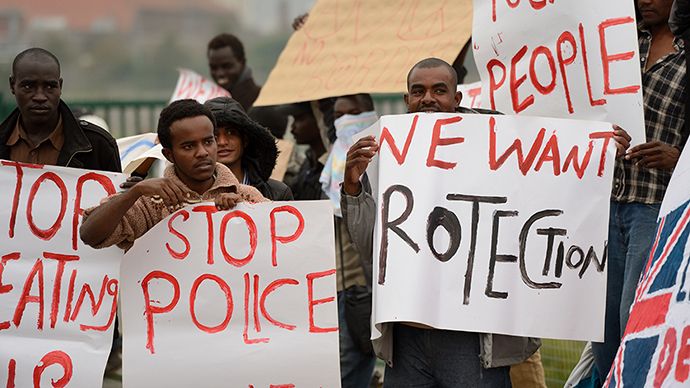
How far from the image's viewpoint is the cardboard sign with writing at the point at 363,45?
518 cm

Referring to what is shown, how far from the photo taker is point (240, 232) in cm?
354

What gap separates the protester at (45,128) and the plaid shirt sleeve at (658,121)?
2.24 m

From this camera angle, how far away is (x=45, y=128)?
396cm

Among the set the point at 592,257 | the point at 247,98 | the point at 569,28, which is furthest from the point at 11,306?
the point at 247,98

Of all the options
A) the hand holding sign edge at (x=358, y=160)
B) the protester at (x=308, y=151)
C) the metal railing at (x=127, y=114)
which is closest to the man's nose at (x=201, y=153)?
the hand holding sign edge at (x=358, y=160)

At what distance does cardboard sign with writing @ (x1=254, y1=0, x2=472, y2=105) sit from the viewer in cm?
518

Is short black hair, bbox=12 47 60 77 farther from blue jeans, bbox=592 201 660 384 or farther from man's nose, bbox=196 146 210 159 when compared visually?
blue jeans, bbox=592 201 660 384

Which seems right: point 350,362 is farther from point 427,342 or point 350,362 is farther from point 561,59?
point 561,59

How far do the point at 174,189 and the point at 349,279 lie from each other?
2.03m

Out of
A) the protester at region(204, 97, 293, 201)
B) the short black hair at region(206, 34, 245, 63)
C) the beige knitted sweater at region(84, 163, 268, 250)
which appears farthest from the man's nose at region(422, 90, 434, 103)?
the short black hair at region(206, 34, 245, 63)

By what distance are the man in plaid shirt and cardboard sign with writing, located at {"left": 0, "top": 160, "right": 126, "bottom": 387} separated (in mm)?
2102

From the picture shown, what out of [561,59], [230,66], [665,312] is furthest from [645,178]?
[230,66]

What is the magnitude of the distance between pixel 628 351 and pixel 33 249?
254 centimetres

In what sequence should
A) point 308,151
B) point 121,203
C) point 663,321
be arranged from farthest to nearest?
point 308,151 < point 121,203 < point 663,321
